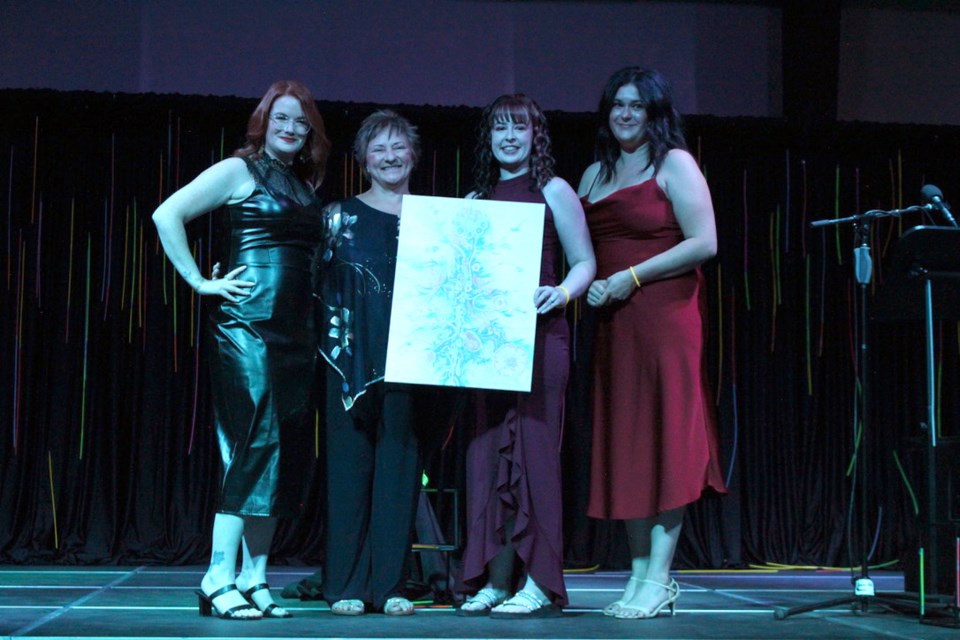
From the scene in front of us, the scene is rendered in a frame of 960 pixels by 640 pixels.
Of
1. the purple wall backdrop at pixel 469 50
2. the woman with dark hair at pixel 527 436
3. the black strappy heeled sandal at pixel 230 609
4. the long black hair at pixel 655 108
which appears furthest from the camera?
the purple wall backdrop at pixel 469 50

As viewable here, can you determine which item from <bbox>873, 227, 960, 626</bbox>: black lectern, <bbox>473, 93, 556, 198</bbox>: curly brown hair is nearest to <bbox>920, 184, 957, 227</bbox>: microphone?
<bbox>873, 227, 960, 626</bbox>: black lectern

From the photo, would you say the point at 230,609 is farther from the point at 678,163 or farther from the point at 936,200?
the point at 936,200

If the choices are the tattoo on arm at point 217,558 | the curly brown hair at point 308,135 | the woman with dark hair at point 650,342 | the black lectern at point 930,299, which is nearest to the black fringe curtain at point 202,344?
the black lectern at point 930,299

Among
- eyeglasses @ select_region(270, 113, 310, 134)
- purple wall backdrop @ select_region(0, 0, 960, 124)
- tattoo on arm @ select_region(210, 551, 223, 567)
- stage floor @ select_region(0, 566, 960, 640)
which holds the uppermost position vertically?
purple wall backdrop @ select_region(0, 0, 960, 124)

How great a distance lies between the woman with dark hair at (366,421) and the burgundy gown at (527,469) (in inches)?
7.3

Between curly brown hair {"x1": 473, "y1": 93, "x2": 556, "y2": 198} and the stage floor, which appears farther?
curly brown hair {"x1": 473, "y1": 93, "x2": 556, "y2": 198}

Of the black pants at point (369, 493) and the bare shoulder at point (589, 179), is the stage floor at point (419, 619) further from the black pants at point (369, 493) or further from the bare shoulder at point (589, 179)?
the bare shoulder at point (589, 179)

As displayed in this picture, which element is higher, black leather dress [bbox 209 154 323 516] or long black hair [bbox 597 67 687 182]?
long black hair [bbox 597 67 687 182]

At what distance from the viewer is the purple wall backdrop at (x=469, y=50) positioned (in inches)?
201

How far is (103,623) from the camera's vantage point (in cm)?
273

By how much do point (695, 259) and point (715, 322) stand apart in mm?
2476

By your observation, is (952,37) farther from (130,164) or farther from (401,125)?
(130,164)

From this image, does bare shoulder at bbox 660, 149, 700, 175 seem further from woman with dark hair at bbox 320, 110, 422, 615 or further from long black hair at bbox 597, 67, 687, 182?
woman with dark hair at bbox 320, 110, 422, 615

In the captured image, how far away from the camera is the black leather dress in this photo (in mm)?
2812
